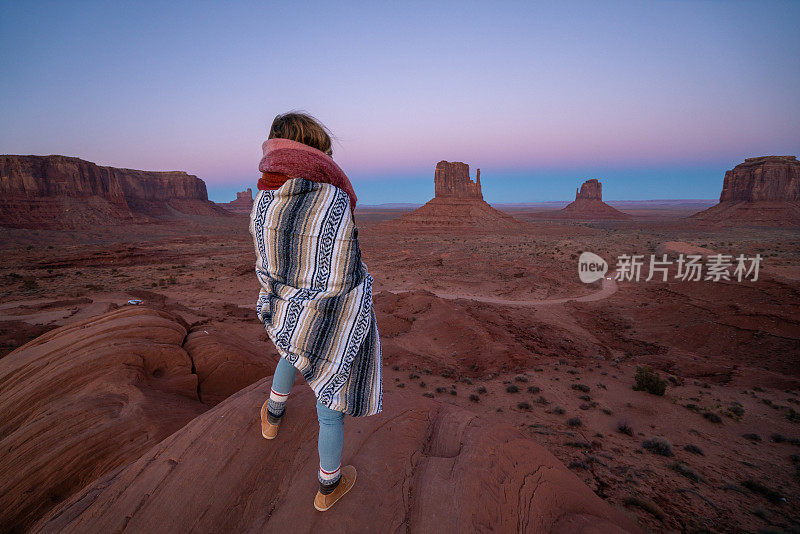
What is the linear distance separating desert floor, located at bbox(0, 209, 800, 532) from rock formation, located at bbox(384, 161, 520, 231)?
44.5 meters

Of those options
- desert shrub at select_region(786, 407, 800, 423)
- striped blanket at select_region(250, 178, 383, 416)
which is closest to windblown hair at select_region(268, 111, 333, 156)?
striped blanket at select_region(250, 178, 383, 416)

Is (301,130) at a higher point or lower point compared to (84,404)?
higher

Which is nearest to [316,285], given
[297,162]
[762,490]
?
[297,162]

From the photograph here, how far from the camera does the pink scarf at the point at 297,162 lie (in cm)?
187

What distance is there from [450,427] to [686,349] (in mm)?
12558

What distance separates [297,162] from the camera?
1.87 m

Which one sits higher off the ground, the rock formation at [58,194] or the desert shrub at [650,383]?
the rock formation at [58,194]

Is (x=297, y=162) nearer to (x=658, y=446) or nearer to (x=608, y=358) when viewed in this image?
(x=658, y=446)

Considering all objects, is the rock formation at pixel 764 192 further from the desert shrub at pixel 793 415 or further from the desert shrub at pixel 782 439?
the desert shrub at pixel 782 439

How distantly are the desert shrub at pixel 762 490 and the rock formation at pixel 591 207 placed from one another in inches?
4518

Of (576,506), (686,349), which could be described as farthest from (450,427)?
(686,349)

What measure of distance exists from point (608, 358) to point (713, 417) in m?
4.11

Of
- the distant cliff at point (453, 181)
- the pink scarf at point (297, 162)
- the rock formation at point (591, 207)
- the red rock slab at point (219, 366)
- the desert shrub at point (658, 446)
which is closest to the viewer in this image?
the pink scarf at point (297, 162)

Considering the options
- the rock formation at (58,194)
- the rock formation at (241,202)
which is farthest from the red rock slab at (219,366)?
the rock formation at (241,202)
